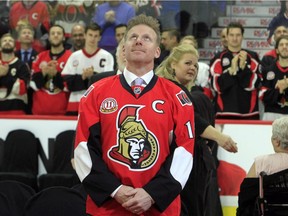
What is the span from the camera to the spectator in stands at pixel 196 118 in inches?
240

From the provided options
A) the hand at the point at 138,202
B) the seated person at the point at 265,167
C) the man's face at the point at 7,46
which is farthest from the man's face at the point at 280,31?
the hand at the point at 138,202

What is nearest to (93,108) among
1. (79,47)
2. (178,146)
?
(178,146)

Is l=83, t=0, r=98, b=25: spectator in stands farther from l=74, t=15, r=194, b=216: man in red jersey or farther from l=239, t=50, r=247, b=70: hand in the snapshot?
l=74, t=15, r=194, b=216: man in red jersey

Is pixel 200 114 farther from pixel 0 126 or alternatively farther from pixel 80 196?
pixel 0 126

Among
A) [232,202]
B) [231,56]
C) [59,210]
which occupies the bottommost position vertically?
[232,202]

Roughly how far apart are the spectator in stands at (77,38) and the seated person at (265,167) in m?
6.19

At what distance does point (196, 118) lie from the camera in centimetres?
602

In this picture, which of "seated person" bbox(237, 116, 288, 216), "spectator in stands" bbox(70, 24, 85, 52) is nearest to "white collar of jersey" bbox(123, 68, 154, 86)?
"seated person" bbox(237, 116, 288, 216)

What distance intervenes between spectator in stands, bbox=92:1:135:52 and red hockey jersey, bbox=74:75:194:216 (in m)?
7.22

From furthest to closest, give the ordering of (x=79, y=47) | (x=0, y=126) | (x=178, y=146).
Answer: (x=79, y=47)
(x=0, y=126)
(x=178, y=146)

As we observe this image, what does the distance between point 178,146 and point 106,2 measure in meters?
7.90

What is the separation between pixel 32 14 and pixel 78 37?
1243 millimetres

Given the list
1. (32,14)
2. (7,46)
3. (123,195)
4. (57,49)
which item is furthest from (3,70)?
(123,195)

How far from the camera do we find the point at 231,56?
33.8ft
